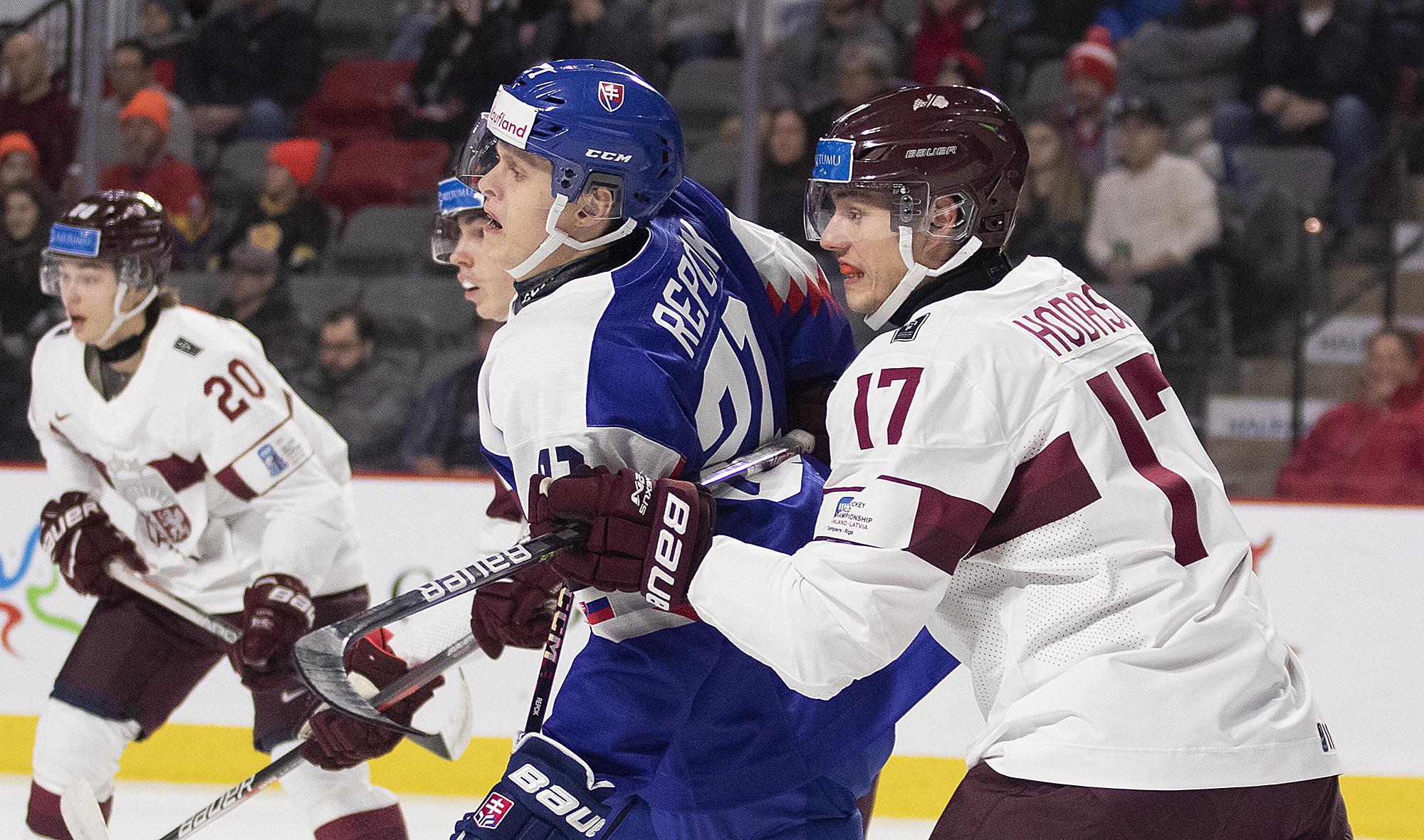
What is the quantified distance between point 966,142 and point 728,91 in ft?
11.9

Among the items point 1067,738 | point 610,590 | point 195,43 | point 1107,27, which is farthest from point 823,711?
point 195,43

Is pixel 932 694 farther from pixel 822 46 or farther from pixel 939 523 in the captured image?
pixel 939 523

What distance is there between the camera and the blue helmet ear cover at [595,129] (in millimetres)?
1900

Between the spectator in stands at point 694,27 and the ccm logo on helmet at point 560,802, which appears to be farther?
the spectator in stands at point 694,27

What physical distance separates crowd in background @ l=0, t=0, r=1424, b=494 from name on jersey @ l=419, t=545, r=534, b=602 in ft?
8.60

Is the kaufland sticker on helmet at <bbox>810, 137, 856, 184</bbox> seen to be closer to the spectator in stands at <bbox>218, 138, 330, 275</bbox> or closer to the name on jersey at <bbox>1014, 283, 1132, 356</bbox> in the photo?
the name on jersey at <bbox>1014, 283, 1132, 356</bbox>

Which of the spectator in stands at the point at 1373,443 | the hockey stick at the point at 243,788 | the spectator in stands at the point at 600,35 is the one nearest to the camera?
the hockey stick at the point at 243,788

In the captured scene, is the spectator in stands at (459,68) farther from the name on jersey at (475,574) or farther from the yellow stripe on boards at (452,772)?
the name on jersey at (475,574)

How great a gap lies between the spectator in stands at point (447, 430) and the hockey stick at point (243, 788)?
5.47 ft

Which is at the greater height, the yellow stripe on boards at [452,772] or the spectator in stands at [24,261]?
the spectator in stands at [24,261]

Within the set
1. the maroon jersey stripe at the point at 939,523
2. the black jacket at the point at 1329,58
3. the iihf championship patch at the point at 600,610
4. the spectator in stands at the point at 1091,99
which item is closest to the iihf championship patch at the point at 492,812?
the iihf championship patch at the point at 600,610

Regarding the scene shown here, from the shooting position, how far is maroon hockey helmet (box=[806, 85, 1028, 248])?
167 centimetres

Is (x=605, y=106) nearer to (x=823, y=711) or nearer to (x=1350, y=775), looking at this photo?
(x=823, y=711)

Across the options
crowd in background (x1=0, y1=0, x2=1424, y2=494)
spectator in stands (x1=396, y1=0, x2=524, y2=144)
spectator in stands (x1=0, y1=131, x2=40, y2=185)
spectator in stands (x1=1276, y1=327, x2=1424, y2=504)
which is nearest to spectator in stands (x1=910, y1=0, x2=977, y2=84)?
crowd in background (x1=0, y1=0, x2=1424, y2=494)
